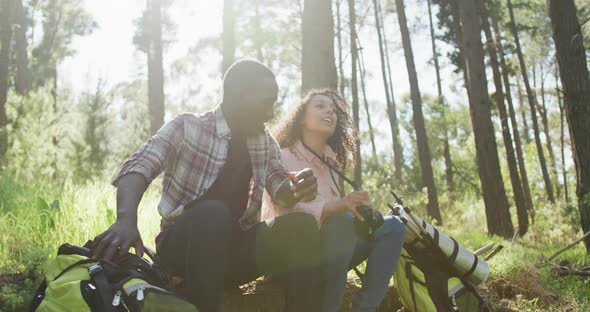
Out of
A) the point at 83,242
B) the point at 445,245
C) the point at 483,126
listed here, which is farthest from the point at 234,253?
the point at 483,126

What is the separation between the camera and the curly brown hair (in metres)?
3.12

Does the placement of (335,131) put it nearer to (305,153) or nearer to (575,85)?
(305,153)

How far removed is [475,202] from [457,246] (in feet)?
44.9

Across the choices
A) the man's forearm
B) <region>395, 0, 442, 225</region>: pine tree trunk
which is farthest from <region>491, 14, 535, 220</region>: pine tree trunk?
the man's forearm

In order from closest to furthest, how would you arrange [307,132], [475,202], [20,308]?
[20,308], [307,132], [475,202]

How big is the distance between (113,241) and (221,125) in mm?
805

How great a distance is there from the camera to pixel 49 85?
8203mm

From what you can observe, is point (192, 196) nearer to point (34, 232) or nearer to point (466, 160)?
point (34, 232)

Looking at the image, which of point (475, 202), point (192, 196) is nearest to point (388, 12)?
point (475, 202)

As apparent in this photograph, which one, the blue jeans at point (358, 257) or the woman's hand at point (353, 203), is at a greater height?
the woman's hand at point (353, 203)

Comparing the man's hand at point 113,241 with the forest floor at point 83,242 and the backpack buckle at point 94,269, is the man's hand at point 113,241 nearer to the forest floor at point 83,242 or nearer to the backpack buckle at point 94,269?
the backpack buckle at point 94,269

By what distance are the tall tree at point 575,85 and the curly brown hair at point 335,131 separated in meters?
3.26

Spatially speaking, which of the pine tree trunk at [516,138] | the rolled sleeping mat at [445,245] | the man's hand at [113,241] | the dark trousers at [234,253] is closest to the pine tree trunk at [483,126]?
the pine tree trunk at [516,138]

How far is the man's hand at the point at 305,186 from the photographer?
2.20 m
